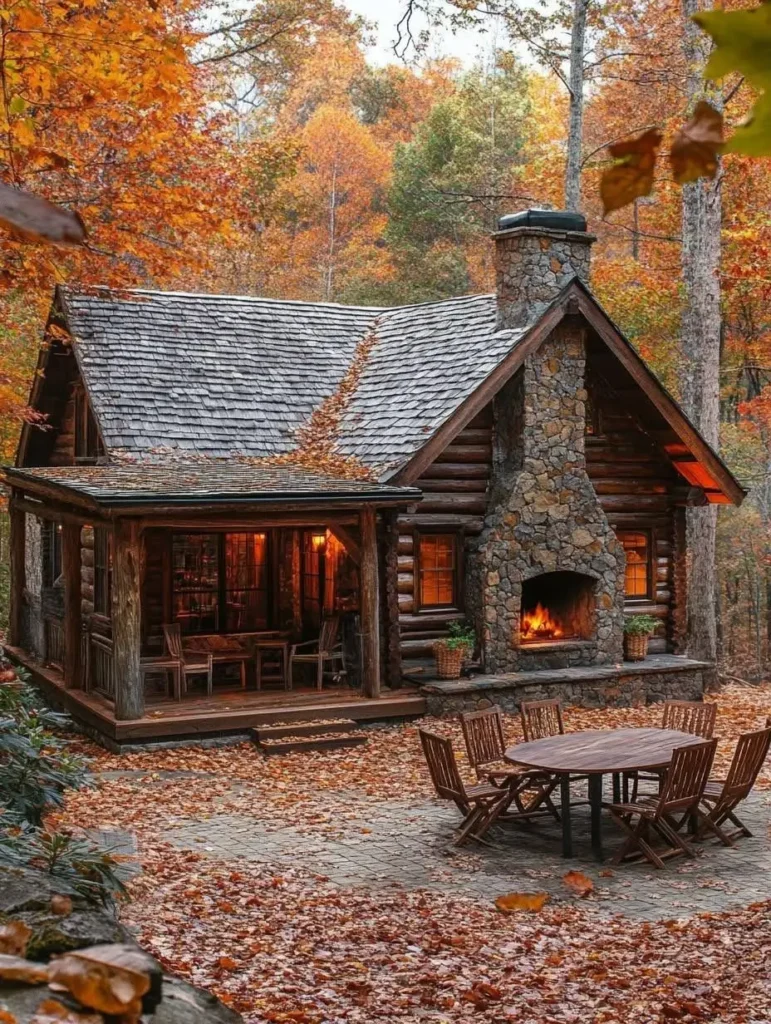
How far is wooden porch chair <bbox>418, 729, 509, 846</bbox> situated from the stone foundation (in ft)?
17.1

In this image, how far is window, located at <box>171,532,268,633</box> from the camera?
60.2 feet

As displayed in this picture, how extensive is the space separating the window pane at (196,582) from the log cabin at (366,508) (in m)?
0.03

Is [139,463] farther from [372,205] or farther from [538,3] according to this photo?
[372,205]

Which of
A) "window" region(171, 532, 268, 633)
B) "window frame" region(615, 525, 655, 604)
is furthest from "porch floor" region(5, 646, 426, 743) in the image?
"window frame" region(615, 525, 655, 604)

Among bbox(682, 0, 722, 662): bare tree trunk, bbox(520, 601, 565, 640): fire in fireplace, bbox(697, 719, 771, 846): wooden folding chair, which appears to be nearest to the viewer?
bbox(697, 719, 771, 846): wooden folding chair

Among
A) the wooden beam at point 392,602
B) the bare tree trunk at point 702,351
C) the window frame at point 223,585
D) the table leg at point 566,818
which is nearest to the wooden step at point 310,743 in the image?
the wooden beam at point 392,602

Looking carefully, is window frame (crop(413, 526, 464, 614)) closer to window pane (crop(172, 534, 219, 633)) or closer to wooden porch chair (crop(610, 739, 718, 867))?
window pane (crop(172, 534, 219, 633))

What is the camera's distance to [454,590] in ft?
56.2

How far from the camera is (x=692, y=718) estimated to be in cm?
1234

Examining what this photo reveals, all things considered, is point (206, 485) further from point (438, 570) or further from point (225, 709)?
point (438, 570)

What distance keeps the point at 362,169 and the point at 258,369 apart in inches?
915

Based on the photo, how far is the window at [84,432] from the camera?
18875 millimetres

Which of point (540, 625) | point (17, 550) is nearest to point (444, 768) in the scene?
point (540, 625)

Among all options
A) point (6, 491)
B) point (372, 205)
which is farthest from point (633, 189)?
point (372, 205)
